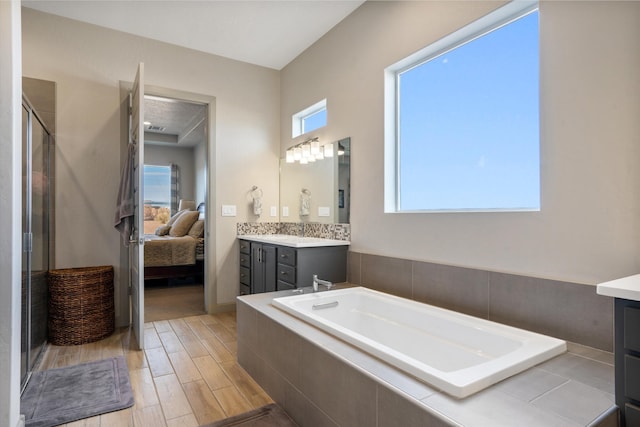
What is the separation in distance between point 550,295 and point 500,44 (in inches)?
56.8

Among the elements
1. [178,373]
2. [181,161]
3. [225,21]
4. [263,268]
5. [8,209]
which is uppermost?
[225,21]

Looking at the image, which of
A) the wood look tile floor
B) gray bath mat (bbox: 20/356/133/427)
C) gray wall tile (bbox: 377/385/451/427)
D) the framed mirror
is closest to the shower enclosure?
gray bath mat (bbox: 20/356/133/427)

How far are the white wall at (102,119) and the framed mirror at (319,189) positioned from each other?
1.84 ft

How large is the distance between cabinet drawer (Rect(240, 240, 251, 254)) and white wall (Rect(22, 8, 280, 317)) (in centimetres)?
13

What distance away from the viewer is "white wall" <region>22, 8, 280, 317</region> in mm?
3068

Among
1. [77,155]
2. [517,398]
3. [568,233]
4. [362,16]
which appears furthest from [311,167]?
[517,398]

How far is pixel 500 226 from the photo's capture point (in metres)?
1.90

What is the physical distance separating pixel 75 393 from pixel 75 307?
1.02 metres

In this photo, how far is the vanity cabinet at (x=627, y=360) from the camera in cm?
102

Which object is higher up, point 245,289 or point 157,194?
point 157,194

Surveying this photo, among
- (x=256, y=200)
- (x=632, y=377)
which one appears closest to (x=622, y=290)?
(x=632, y=377)

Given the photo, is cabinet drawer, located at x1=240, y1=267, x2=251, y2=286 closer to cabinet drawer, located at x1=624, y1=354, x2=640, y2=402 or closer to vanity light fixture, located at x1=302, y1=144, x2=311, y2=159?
vanity light fixture, located at x1=302, y1=144, x2=311, y2=159

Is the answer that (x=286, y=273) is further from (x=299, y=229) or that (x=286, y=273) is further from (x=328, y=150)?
A: (x=328, y=150)

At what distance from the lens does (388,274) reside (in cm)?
259
